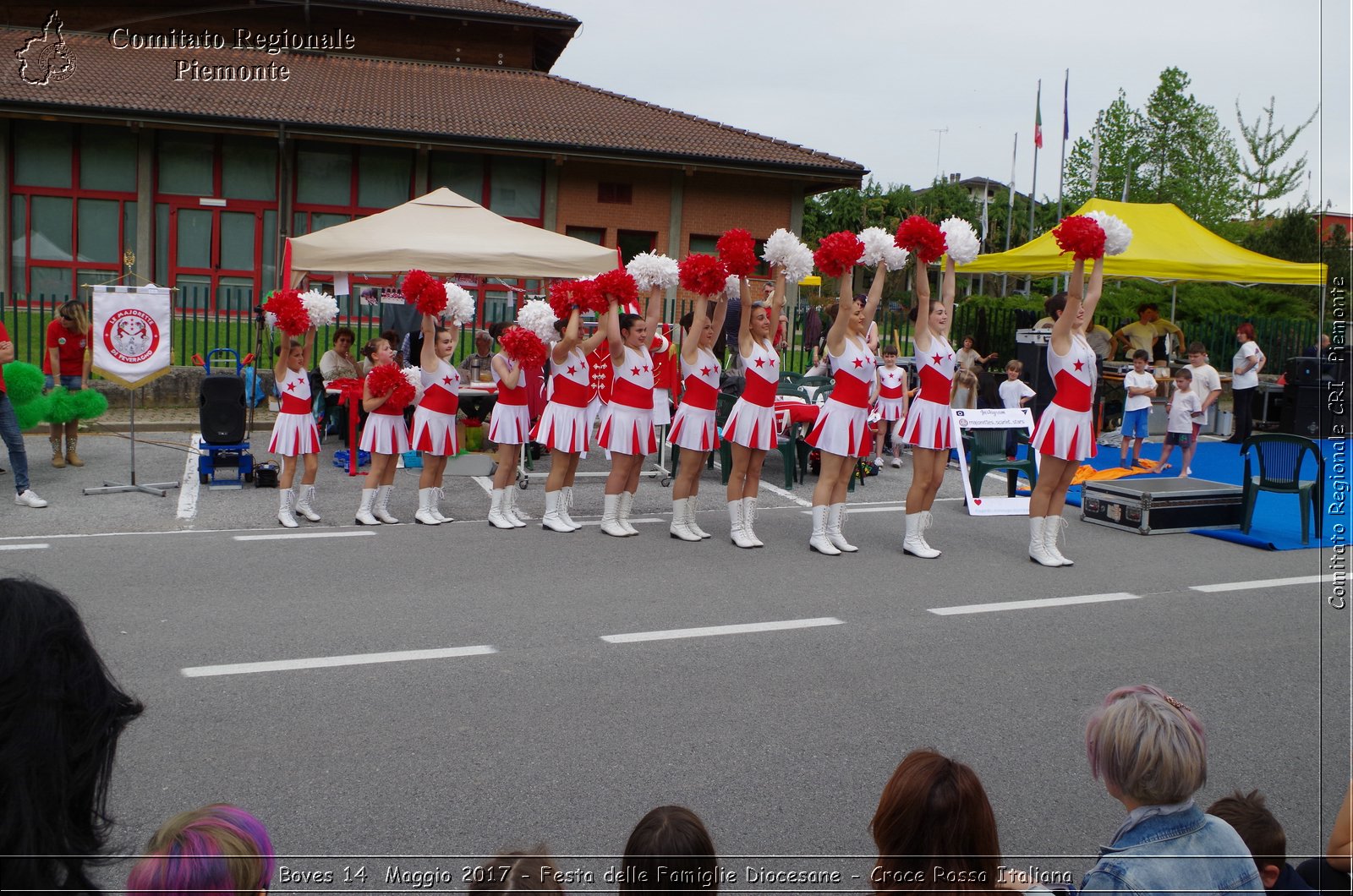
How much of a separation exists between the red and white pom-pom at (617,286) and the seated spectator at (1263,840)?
6940mm

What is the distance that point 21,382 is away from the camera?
1161 centimetres

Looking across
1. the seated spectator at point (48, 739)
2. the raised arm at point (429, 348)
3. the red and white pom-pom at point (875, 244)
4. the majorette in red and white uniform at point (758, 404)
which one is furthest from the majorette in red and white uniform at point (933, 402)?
the seated spectator at point (48, 739)

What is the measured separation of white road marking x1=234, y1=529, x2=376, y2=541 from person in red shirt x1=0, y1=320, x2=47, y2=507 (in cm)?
229

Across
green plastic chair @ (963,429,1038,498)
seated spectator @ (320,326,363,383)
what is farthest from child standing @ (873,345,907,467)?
seated spectator @ (320,326,363,383)

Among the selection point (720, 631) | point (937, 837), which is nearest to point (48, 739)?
point (937, 837)

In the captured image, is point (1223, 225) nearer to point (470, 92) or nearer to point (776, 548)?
point (470, 92)

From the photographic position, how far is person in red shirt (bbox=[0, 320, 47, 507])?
407 inches

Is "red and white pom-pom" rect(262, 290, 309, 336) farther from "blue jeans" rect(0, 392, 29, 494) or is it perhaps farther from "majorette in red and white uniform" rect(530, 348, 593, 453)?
"blue jeans" rect(0, 392, 29, 494)

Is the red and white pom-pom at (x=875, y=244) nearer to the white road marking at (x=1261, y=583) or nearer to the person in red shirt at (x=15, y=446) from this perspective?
the white road marking at (x=1261, y=583)

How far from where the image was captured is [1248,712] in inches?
235

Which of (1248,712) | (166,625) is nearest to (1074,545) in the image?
(1248,712)

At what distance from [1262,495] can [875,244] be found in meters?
6.80

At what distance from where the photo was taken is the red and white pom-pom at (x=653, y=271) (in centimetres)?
1020

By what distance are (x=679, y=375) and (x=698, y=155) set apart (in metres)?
12.6
